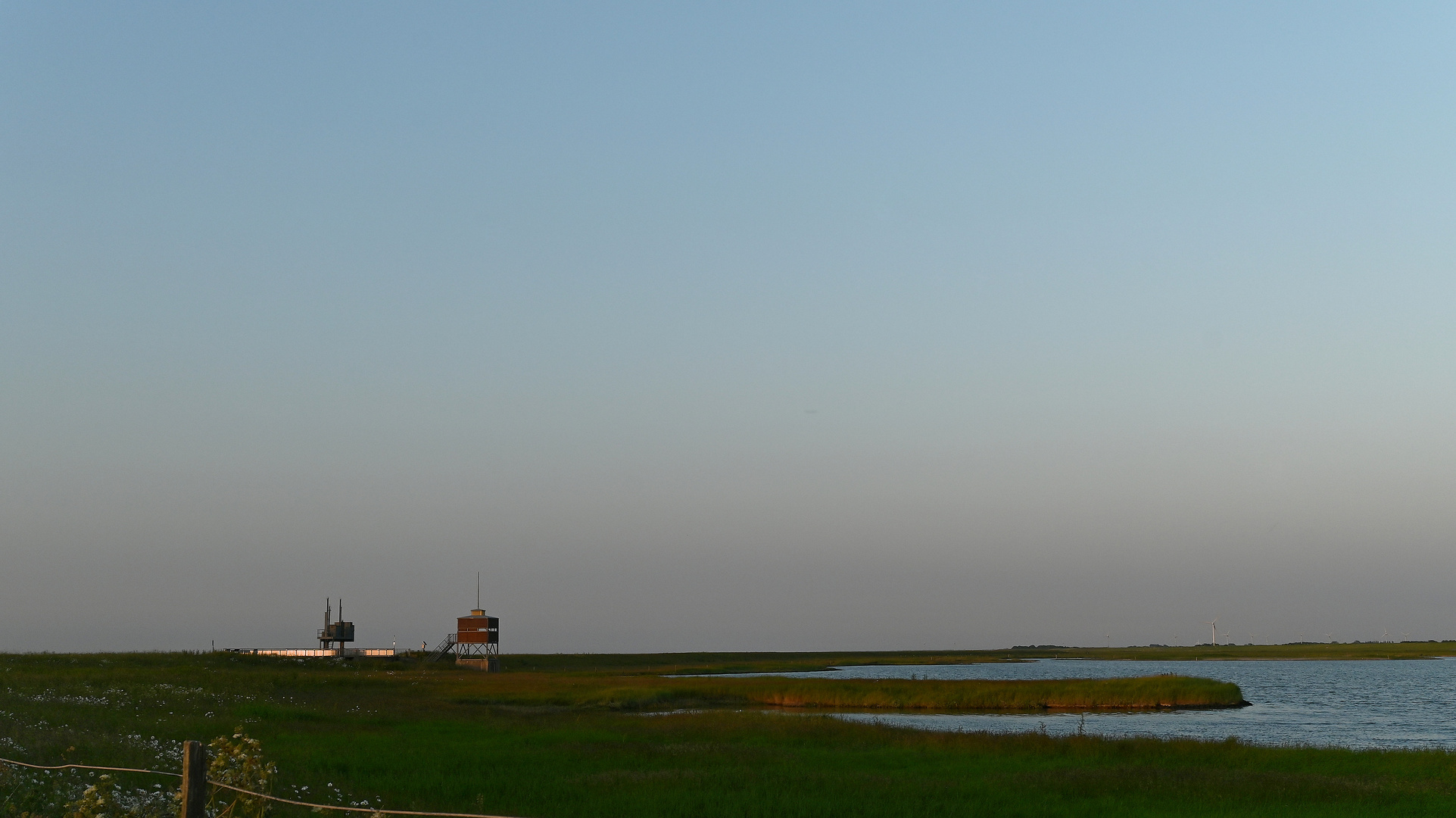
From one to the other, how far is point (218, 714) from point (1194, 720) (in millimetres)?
49511

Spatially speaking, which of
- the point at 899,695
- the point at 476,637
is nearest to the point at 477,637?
the point at 476,637

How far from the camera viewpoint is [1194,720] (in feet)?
197

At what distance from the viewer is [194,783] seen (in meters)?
11.8

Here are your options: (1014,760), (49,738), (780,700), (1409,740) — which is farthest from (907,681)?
(49,738)

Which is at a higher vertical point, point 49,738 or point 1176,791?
point 49,738

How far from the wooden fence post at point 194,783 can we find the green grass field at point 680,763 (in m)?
4.96

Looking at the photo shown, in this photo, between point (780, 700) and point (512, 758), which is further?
point (780, 700)

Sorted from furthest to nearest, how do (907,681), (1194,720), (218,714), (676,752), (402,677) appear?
(402,677) < (907,681) < (1194,720) < (218,714) < (676,752)

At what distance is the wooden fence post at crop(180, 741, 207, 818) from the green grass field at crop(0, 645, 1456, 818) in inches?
195

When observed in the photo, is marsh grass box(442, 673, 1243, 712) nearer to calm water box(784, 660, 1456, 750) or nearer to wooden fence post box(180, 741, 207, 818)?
calm water box(784, 660, 1456, 750)

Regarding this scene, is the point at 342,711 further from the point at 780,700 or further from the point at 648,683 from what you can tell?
the point at 648,683

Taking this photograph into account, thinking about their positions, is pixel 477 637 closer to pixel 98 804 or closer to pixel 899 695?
pixel 899 695

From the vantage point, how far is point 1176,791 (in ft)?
88.6

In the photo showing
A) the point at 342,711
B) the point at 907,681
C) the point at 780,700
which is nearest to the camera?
the point at 342,711
